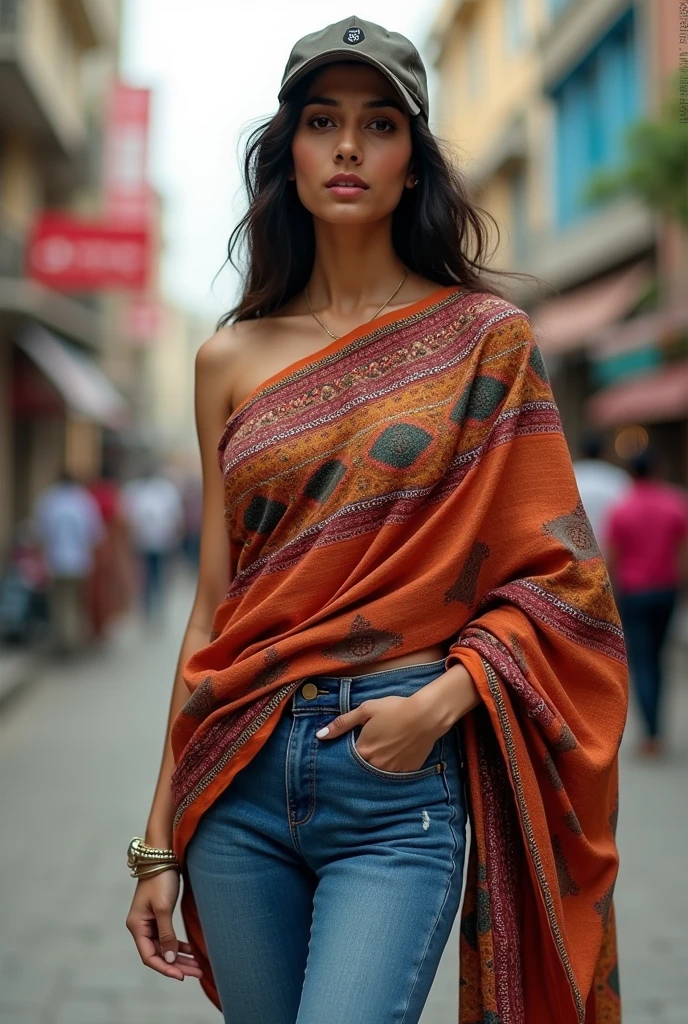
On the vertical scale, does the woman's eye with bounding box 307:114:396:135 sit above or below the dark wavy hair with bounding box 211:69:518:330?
above

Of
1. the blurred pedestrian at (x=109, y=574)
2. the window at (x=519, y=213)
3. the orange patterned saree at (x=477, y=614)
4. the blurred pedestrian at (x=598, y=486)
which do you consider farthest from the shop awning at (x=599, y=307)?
the orange patterned saree at (x=477, y=614)

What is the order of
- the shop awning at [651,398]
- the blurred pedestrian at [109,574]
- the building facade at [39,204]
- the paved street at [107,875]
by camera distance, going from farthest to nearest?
the building facade at [39,204], the shop awning at [651,398], the blurred pedestrian at [109,574], the paved street at [107,875]

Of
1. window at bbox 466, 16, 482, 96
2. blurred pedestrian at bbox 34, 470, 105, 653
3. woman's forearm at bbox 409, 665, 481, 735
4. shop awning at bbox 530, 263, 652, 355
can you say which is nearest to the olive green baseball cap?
woman's forearm at bbox 409, 665, 481, 735

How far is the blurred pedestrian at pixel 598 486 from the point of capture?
7.87 meters

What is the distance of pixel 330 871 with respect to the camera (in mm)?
1861

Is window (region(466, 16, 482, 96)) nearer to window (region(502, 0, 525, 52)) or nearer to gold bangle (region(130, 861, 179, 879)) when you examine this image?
window (region(502, 0, 525, 52))

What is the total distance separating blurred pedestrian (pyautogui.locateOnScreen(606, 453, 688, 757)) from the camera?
24.4 ft

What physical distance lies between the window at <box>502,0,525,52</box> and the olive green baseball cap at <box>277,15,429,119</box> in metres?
19.0

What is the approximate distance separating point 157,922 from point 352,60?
1461 mm

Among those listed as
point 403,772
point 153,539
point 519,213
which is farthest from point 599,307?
point 403,772

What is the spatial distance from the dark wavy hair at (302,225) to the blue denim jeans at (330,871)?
2.44 feet

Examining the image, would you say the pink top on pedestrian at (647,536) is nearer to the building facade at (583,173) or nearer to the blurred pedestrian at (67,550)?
the building facade at (583,173)

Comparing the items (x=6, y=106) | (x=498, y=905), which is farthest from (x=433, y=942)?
(x=6, y=106)

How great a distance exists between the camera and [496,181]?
24.2 m
